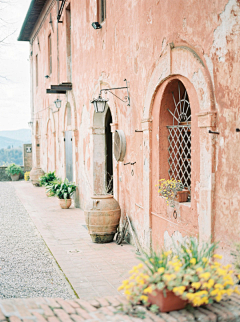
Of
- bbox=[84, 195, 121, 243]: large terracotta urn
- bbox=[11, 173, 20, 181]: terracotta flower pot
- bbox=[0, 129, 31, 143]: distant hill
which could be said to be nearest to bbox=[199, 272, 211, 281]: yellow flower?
bbox=[84, 195, 121, 243]: large terracotta urn

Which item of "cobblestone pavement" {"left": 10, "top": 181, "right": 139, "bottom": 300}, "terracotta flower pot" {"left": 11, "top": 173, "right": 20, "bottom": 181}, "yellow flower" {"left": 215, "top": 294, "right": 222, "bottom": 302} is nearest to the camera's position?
"yellow flower" {"left": 215, "top": 294, "right": 222, "bottom": 302}

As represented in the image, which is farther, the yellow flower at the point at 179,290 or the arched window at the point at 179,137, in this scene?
the arched window at the point at 179,137

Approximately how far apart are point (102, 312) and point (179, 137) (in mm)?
3222

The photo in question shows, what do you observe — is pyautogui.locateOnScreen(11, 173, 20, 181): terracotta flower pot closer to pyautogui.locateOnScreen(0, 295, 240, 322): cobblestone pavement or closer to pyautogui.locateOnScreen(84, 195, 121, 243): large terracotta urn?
pyautogui.locateOnScreen(84, 195, 121, 243): large terracotta urn

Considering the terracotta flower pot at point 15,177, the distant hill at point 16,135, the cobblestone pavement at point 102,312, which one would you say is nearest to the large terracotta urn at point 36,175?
the terracotta flower pot at point 15,177

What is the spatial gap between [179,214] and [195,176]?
28.6 inches

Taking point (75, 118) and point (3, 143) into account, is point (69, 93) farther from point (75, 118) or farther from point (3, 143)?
point (3, 143)

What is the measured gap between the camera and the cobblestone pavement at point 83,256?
514cm

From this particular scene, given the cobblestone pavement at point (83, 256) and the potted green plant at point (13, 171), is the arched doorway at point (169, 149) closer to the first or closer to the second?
the cobblestone pavement at point (83, 256)

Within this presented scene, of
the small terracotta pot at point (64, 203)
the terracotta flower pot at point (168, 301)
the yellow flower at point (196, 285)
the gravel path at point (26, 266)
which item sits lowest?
the gravel path at point (26, 266)

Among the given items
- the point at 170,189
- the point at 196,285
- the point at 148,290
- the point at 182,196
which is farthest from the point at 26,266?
the point at 196,285

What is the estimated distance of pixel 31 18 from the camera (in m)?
18.3

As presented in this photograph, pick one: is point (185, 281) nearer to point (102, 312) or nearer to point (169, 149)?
point (102, 312)

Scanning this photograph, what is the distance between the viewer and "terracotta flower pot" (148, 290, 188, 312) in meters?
3.08
